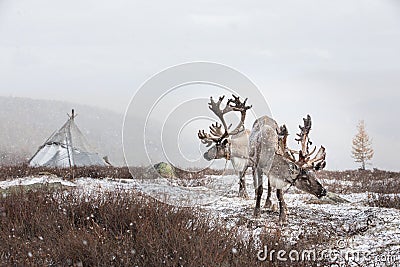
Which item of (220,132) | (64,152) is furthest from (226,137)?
(64,152)

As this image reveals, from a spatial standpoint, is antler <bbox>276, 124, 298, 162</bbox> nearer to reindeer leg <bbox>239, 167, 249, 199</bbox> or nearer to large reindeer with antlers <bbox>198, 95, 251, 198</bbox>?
large reindeer with antlers <bbox>198, 95, 251, 198</bbox>

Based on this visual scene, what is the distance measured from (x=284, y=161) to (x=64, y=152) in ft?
39.0

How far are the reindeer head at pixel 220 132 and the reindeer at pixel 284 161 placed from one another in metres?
1.41

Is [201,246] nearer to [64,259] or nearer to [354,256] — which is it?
[64,259]

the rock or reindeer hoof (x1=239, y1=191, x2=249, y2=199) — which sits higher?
the rock

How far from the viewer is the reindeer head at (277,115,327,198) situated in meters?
6.81

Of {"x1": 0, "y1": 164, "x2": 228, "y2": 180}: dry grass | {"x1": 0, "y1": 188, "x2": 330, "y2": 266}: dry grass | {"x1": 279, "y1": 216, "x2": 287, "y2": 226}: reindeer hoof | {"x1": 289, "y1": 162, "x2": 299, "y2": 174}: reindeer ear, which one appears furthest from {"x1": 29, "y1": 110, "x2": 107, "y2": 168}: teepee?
{"x1": 289, "y1": 162, "x2": 299, "y2": 174}: reindeer ear

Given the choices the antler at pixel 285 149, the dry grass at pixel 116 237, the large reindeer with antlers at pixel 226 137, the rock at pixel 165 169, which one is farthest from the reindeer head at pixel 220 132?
the rock at pixel 165 169

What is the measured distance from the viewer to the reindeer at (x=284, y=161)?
684 centimetres

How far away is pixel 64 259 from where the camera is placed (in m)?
4.32

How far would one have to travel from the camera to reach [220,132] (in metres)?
9.19

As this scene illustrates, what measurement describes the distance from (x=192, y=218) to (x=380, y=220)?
3462mm

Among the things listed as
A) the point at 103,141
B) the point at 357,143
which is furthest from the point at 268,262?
the point at 103,141

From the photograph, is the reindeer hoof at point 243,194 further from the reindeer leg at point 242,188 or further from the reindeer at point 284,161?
the reindeer at point 284,161
